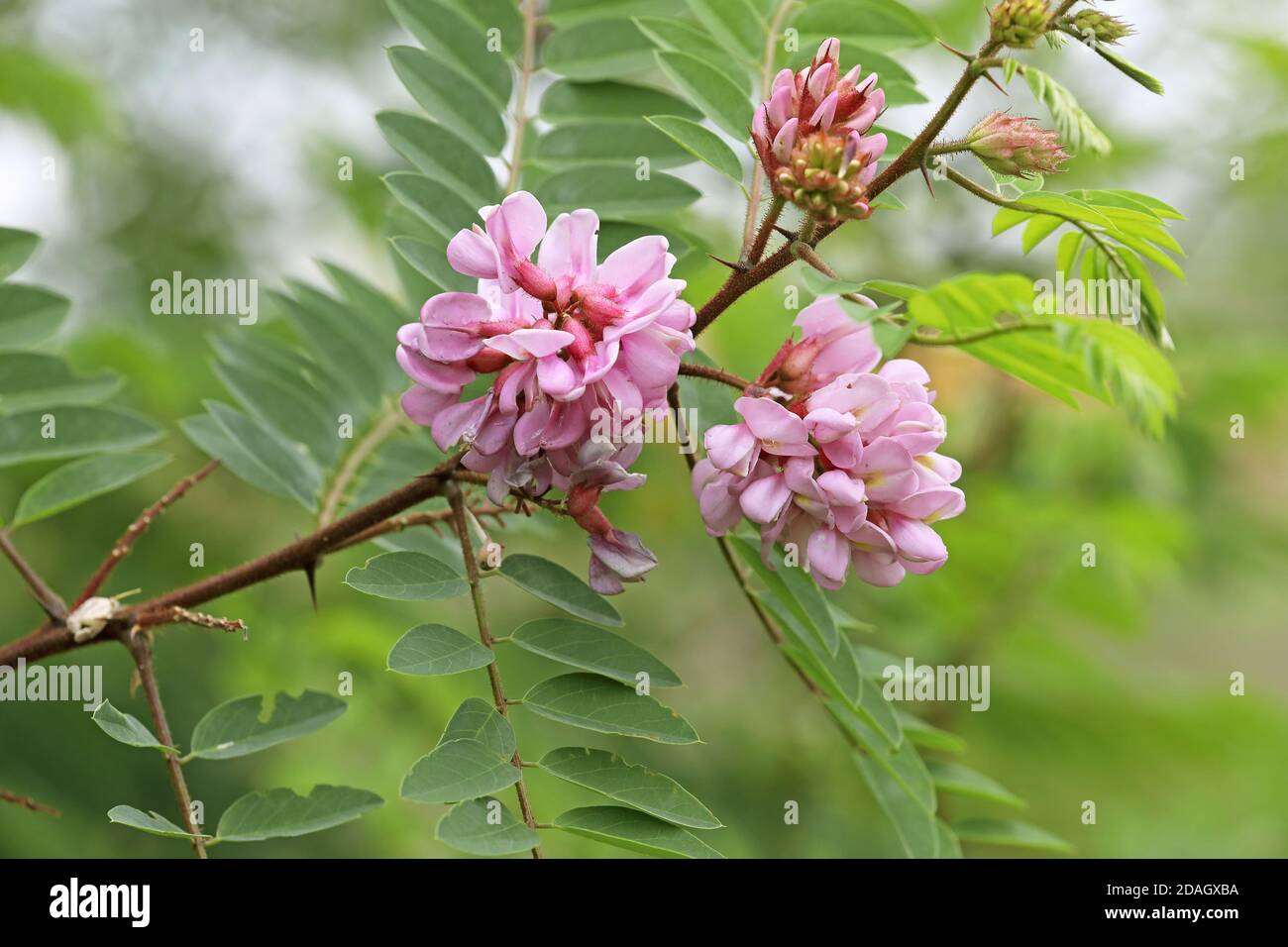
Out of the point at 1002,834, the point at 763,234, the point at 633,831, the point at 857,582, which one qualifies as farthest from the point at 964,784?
the point at 857,582

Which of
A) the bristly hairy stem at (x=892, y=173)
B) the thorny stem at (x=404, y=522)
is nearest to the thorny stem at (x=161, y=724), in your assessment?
the thorny stem at (x=404, y=522)

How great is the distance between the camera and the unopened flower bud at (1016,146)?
92 centimetres

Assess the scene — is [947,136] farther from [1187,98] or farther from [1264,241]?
[1264,241]

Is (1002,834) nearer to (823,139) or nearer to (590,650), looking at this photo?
(590,650)

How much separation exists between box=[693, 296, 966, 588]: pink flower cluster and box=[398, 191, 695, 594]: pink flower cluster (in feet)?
0.29

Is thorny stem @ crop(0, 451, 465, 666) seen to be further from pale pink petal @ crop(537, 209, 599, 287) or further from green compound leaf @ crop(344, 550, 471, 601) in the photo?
pale pink petal @ crop(537, 209, 599, 287)

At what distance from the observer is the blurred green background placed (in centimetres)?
254

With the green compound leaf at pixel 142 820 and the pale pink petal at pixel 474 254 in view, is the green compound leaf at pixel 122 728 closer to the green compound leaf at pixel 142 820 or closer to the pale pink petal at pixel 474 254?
the green compound leaf at pixel 142 820

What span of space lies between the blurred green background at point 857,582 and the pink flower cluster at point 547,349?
121cm

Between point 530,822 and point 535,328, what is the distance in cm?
44

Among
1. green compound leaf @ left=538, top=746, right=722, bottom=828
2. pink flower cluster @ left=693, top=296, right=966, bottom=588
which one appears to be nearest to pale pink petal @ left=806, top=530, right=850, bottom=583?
pink flower cluster @ left=693, top=296, right=966, bottom=588

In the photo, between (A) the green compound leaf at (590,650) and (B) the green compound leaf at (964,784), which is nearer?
(A) the green compound leaf at (590,650)
